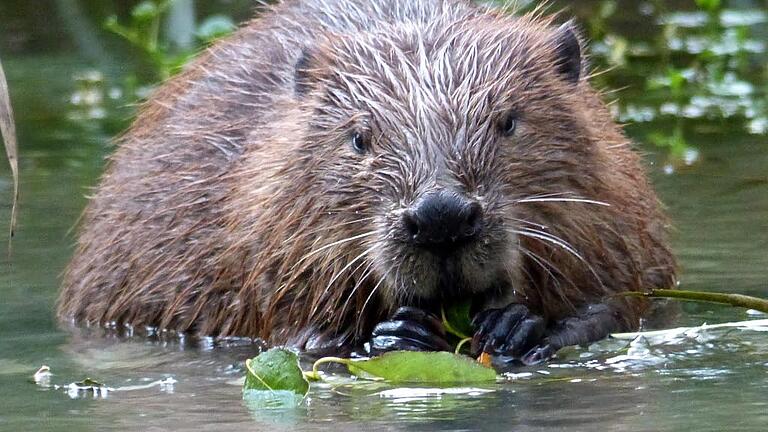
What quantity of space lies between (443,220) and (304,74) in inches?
43.0

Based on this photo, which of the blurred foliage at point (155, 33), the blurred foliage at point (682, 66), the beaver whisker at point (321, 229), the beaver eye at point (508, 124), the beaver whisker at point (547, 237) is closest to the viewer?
the beaver whisker at point (547, 237)

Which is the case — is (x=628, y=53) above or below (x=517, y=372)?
above

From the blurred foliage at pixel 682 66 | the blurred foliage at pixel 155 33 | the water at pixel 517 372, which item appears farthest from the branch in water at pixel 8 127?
the blurred foliage at pixel 155 33

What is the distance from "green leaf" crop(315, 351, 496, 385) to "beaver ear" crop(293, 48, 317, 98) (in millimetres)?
1068

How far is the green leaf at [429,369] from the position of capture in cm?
385

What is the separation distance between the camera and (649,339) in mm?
4230

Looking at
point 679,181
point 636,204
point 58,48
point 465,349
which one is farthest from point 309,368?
point 58,48

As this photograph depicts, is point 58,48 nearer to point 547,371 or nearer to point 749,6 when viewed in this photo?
point 749,6

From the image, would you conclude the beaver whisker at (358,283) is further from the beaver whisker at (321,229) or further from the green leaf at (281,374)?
the green leaf at (281,374)

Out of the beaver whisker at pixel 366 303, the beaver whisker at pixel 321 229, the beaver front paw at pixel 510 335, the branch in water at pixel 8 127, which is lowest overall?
the beaver front paw at pixel 510 335

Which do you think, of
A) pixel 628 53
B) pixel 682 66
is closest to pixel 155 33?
pixel 628 53

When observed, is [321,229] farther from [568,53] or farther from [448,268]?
[568,53]

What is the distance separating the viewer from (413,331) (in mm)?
4191

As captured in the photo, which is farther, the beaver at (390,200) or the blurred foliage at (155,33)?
the blurred foliage at (155,33)
